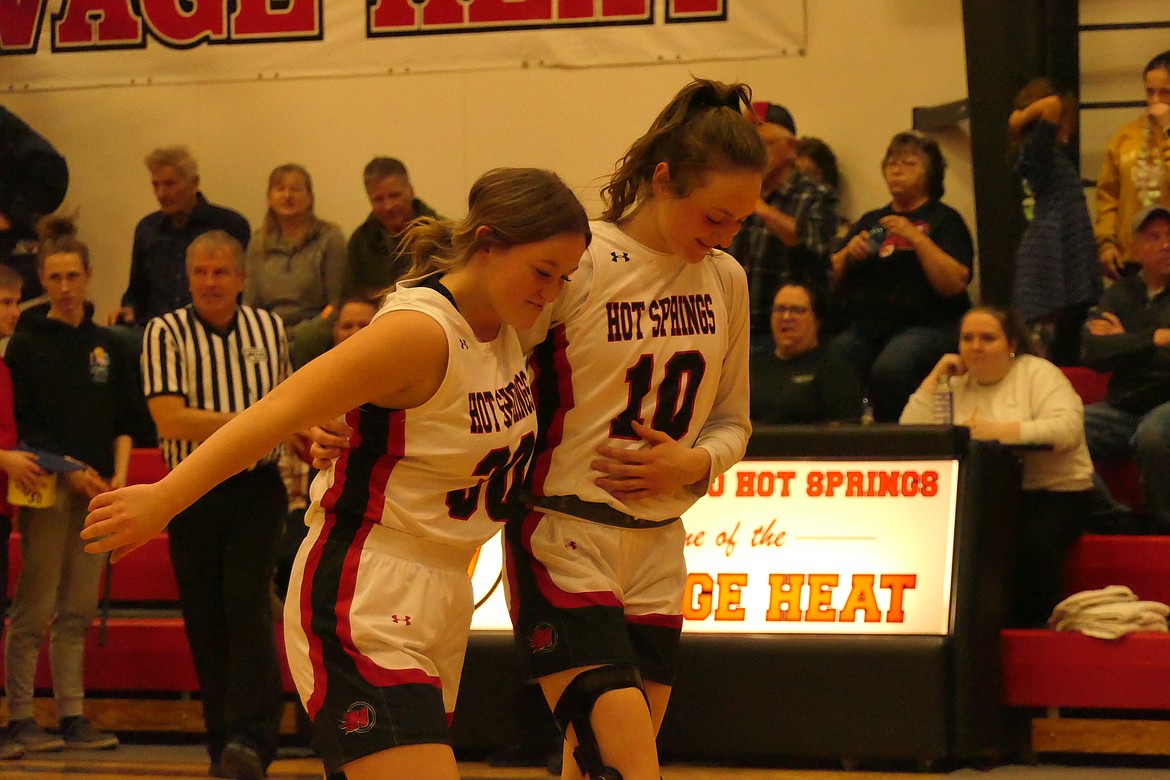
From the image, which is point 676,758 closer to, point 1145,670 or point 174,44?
point 1145,670

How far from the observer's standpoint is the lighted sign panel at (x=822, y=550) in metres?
5.18

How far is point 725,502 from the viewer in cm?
534

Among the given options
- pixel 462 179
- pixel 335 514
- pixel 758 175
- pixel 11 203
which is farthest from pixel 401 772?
pixel 462 179

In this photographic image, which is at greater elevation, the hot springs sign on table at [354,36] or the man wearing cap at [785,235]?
the hot springs sign on table at [354,36]

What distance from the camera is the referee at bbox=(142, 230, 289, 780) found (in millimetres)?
4961

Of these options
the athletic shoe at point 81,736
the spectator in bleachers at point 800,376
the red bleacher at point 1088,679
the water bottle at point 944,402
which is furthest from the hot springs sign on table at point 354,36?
the athletic shoe at point 81,736

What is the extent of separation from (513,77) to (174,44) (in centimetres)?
221

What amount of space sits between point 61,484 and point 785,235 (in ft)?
10.7

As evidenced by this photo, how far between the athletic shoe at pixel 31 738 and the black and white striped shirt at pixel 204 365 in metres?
1.26

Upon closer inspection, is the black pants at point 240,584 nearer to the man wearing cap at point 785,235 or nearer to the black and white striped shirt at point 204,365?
the black and white striped shirt at point 204,365

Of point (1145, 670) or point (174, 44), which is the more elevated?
point (174, 44)

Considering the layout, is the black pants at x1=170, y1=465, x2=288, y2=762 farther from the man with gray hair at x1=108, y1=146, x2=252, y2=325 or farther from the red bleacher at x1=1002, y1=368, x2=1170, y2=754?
the man with gray hair at x1=108, y1=146, x2=252, y2=325

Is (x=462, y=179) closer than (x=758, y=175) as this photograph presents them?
No

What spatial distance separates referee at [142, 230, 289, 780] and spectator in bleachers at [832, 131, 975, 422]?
2.80 meters
